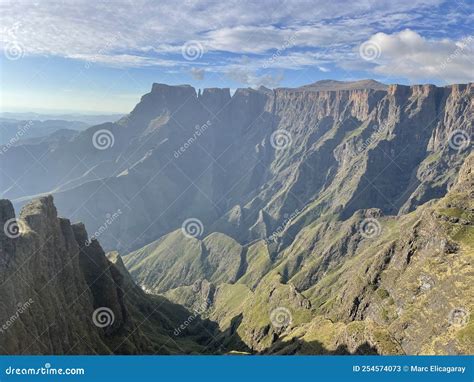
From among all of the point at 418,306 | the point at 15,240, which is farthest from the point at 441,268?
the point at 15,240

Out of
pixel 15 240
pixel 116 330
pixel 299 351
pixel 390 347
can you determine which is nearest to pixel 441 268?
Result: pixel 299 351

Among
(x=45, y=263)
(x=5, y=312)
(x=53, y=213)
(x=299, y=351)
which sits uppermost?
(x=53, y=213)

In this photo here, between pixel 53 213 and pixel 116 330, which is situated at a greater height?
pixel 53 213
